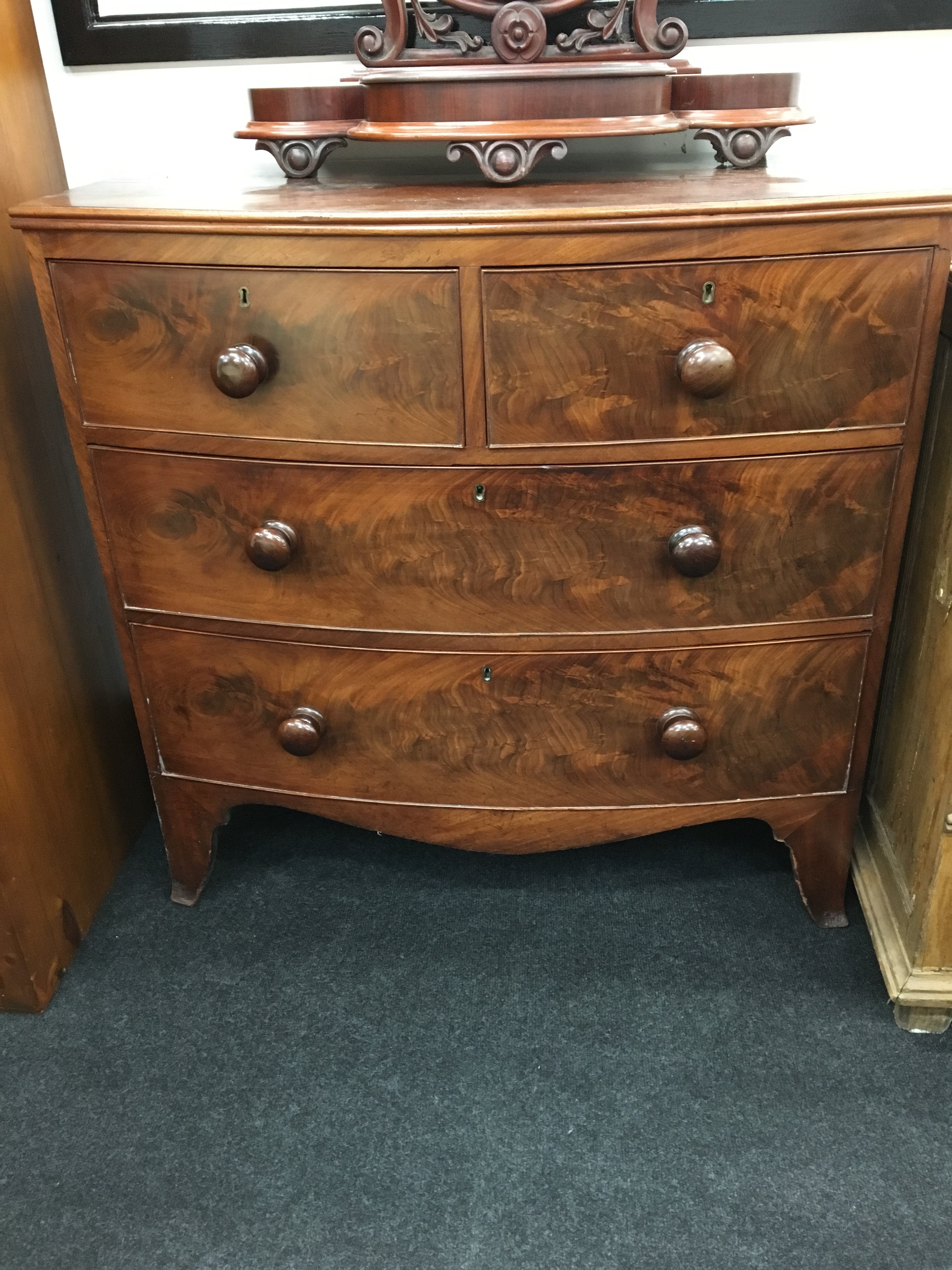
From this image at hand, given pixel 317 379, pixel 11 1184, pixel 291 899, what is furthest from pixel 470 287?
pixel 11 1184

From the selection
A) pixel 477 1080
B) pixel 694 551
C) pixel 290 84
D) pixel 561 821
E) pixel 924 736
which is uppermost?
pixel 290 84

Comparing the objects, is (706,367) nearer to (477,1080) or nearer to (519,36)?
(519,36)

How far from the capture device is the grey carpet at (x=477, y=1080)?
3.76 feet

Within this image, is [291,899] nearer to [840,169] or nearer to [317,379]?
[317,379]

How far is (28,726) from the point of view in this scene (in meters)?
1.43

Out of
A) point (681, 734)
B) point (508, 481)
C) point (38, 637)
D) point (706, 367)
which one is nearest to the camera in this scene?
point (706, 367)

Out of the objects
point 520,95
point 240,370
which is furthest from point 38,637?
point 520,95

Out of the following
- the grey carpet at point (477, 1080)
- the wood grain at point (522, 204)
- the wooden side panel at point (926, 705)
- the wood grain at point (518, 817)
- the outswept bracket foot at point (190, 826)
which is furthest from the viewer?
the outswept bracket foot at point (190, 826)

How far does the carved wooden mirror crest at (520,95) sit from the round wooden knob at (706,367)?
314mm

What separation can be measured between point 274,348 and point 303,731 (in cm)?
50

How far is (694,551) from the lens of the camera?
3.84 ft

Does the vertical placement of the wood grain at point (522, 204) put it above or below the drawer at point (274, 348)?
above

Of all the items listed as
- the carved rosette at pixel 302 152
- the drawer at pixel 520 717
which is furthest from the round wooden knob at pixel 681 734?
the carved rosette at pixel 302 152

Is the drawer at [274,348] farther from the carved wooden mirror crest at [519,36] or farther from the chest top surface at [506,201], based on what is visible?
the carved wooden mirror crest at [519,36]
